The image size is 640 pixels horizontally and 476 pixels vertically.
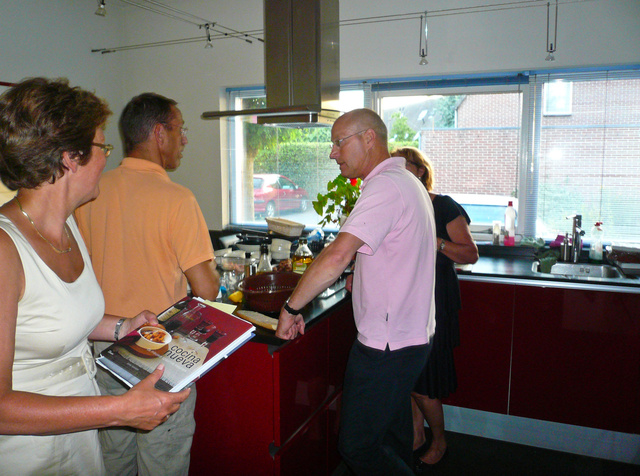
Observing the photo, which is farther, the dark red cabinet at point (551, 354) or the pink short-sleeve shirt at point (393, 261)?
the dark red cabinet at point (551, 354)

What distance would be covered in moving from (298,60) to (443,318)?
1.53 m

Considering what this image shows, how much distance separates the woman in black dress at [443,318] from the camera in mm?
2445

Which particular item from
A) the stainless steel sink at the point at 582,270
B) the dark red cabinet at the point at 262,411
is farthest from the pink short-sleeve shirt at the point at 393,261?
the stainless steel sink at the point at 582,270

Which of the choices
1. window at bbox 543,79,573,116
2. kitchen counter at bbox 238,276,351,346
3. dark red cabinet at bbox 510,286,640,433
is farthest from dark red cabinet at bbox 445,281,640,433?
window at bbox 543,79,573,116

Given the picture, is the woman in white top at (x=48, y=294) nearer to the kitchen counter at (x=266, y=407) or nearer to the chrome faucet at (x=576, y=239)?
the kitchen counter at (x=266, y=407)

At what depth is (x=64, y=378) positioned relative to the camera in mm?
1128

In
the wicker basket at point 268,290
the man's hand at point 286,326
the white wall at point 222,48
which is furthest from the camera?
the white wall at point 222,48

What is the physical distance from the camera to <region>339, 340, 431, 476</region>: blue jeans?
5.90 ft

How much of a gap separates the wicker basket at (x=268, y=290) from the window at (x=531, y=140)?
1602 mm

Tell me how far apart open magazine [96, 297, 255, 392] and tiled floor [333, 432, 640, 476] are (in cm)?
141

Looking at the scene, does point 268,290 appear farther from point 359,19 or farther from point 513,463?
point 359,19

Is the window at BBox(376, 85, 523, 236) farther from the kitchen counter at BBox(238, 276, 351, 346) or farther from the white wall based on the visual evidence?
the kitchen counter at BBox(238, 276, 351, 346)

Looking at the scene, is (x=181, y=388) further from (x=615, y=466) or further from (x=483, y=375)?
(x=615, y=466)

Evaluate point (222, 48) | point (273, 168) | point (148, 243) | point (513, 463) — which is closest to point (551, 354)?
point (513, 463)
